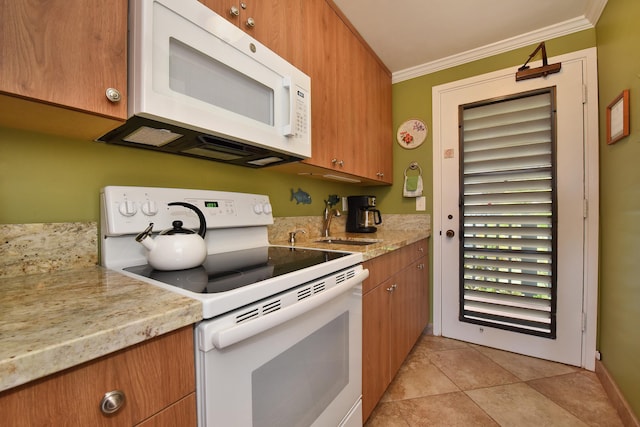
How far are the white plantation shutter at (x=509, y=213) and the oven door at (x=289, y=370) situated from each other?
1430 mm

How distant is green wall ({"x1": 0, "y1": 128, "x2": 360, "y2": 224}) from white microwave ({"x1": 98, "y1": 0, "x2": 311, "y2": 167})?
0.25 feet

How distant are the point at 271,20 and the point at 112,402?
1.37 metres

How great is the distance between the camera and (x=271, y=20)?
117cm

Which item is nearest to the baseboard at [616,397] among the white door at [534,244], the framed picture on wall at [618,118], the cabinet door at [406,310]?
the white door at [534,244]

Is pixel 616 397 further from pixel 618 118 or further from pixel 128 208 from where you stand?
pixel 128 208

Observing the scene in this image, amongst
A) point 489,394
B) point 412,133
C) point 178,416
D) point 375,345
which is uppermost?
point 412,133

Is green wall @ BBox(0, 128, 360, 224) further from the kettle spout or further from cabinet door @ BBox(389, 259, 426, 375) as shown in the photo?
cabinet door @ BBox(389, 259, 426, 375)

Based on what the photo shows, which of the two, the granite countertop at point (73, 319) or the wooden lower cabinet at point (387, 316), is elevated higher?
the granite countertop at point (73, 319)

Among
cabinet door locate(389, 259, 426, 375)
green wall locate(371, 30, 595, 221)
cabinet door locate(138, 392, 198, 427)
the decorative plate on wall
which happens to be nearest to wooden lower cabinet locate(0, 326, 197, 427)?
cabinet door locate(138, 392, 198, 427)

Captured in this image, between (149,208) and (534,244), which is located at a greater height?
(149,208)

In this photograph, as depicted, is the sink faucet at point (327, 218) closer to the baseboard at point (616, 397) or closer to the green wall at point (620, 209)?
the green wall at point (620, 209)

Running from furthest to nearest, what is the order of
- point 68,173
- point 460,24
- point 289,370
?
point 460,24 → point 68,173 → point 289,370

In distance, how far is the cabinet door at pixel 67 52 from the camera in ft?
1.86

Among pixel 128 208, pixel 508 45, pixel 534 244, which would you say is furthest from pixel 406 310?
pixel 508 45
